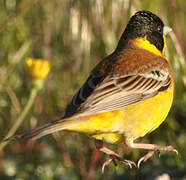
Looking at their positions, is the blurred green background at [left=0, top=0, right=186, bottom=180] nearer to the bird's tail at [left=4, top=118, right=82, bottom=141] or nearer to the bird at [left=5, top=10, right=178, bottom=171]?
the bird at [left=5, top=10, right=178, bottom=171]

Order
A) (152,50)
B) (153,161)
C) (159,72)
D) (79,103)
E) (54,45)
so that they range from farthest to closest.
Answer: (54,45) → (153,161) → (152,50) → (159,72) → (79,103)

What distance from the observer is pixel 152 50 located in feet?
12.8

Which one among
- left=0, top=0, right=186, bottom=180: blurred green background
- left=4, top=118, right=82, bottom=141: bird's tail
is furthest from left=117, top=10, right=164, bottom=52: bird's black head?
left=4, top=118, right=82, bottom=141: bird's tail

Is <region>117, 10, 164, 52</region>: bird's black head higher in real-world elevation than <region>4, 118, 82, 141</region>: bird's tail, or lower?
higher

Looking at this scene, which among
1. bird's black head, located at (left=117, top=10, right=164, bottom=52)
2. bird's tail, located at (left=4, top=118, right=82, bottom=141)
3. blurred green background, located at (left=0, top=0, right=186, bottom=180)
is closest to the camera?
bird's tail, located at (left=4, top=118, right=82, bottom=141)

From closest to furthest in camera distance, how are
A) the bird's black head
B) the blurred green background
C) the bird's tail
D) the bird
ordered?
1. the bird's tail
2. the bird
3. the bird's black head
4. the blurred green background

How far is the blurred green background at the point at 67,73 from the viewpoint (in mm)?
4223

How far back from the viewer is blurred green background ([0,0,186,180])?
4223 mm

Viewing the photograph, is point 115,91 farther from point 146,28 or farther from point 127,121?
point 146,28

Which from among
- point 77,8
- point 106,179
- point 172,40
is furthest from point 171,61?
point 106,179

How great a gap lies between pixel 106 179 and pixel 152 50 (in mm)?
1319

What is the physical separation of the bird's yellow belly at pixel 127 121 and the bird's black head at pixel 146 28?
0.71 m

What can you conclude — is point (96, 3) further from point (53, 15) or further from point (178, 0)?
point (178, 0)

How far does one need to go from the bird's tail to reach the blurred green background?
1.07 m
